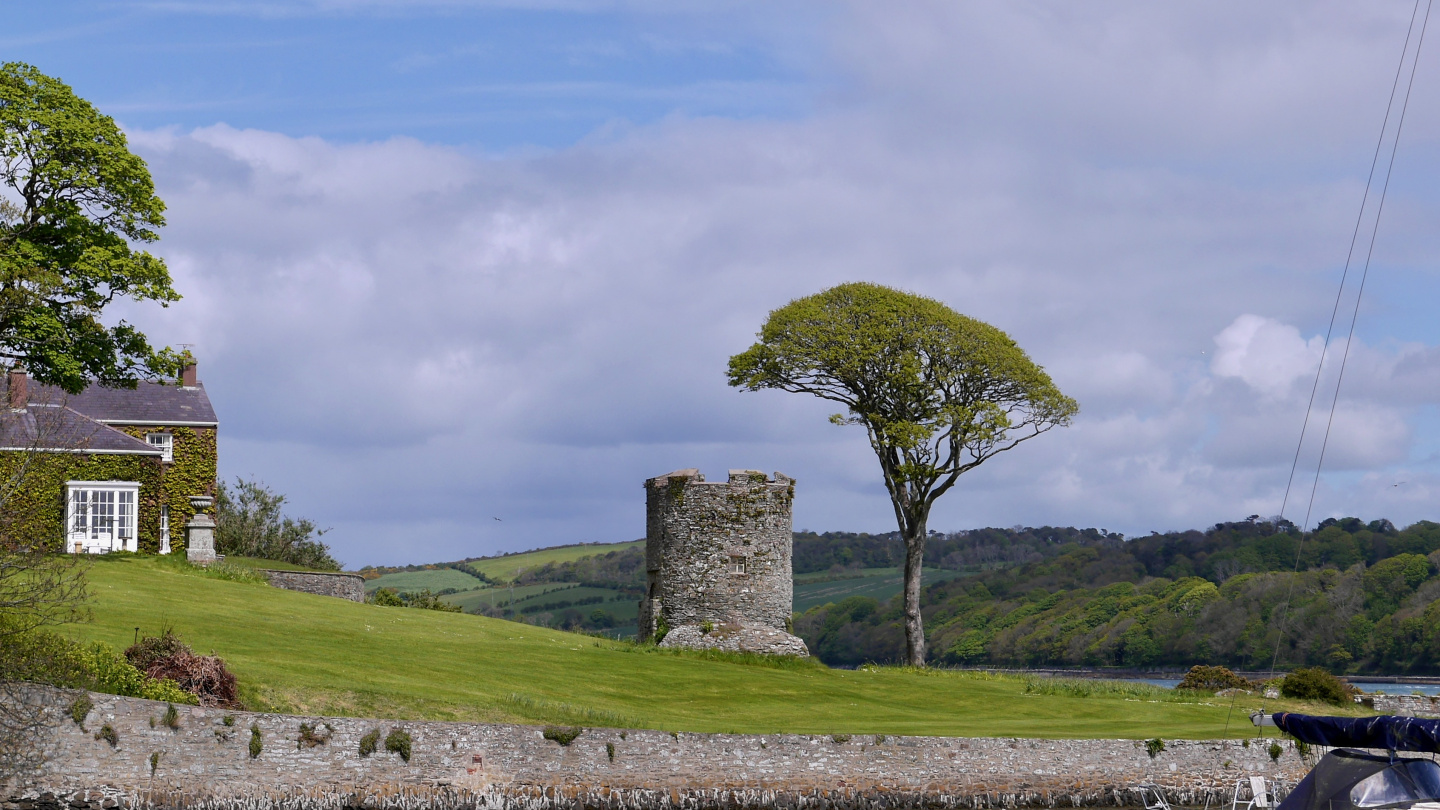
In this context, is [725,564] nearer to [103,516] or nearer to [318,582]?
[318,582]

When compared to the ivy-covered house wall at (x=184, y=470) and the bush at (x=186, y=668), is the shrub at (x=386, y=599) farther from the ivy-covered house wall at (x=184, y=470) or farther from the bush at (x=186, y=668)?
the bush at (x=186, y=668)

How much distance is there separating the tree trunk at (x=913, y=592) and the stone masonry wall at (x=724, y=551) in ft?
19.2

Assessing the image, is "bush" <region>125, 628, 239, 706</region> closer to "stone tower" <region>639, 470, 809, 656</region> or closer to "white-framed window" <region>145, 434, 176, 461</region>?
"stone tower" <region>639, 470, 809, 656</region>

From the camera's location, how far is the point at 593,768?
24.3 meters

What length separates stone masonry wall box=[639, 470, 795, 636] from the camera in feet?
140

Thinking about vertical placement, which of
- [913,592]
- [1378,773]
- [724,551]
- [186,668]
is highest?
[724,551]

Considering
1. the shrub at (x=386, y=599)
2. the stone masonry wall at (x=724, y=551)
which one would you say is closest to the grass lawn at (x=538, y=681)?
the stone masonry wall at (x=724, y=551)

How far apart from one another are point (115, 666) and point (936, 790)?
49.0 feet

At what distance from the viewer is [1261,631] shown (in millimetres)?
80312

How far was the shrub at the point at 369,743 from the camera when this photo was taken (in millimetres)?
23430

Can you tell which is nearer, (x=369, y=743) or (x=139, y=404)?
(x=369, y=743)

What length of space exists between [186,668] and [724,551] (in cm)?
2050

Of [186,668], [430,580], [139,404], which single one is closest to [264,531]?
[139,404]

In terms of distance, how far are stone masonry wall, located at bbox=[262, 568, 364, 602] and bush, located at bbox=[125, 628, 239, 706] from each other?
22779 mm
